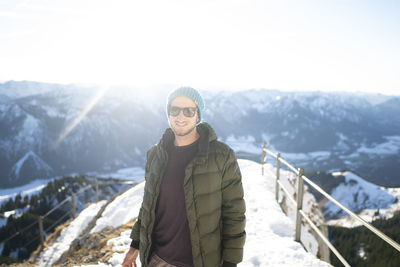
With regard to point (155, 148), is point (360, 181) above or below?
below

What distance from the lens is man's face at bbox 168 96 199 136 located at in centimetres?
233

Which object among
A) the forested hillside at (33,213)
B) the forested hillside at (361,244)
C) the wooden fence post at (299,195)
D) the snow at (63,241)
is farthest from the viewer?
the forested hillside at (33,213)

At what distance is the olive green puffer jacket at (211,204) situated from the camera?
2189 mm

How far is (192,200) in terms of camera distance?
2.18 meters

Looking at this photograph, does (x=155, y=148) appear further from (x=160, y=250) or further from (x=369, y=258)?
(x=369, y=258)

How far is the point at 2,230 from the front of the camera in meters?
50.2

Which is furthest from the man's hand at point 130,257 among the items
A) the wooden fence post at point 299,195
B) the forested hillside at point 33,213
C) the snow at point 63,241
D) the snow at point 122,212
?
the forested hillside at point 33,213

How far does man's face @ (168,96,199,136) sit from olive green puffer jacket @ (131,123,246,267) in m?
0.16

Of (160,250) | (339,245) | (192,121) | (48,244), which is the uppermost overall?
(192,121)

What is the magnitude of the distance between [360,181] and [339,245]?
118781 mm

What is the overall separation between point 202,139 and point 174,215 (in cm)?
74

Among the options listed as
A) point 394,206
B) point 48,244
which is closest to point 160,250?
point 48,244

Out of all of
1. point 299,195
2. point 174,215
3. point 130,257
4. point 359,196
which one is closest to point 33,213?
point 299,195

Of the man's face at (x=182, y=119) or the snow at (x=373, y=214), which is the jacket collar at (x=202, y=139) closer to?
the man's face at (x=182, y=119)
